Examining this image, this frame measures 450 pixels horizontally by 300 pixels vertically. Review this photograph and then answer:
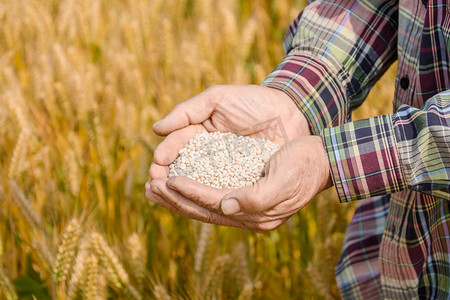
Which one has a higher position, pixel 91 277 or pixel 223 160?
pixel 223 160

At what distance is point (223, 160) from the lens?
956mm

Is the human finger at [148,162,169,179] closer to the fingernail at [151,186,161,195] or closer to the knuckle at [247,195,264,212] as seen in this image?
the fingernail at [151,186,161,195]

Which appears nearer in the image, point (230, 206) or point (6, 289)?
point (230, 206)

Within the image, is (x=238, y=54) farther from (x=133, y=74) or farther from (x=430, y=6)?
(x=430, y=6)

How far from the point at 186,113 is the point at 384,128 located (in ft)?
1.20

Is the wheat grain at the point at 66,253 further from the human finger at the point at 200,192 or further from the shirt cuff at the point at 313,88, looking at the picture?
the shirt cuff at the point at 313,88

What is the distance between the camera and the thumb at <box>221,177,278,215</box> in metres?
0.72

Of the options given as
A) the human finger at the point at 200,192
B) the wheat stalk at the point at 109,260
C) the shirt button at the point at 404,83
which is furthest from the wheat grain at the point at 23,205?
the shirt button at the point at 404,83

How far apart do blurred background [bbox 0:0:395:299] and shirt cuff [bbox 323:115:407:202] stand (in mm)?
325

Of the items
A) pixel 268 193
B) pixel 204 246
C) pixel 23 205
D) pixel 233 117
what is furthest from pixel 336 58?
pixel 23 205

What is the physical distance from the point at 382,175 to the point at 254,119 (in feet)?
0.97

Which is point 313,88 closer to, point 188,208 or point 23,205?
point 188,208

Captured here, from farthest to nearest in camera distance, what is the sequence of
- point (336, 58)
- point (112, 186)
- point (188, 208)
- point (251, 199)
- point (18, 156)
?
point (112, 186), point (18, 156), point (336, 58), point (188, 208), point (251, 199)

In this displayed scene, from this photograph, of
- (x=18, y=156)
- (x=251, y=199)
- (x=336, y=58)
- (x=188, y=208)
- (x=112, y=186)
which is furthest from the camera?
(x=112, y=186)
